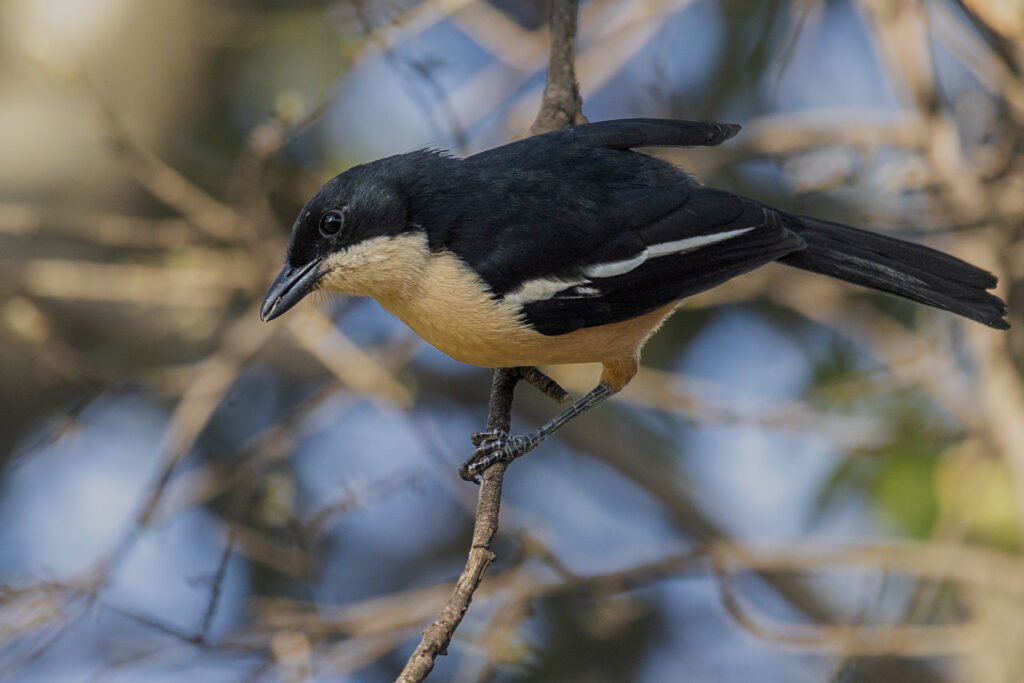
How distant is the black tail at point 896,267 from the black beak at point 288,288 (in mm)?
1533

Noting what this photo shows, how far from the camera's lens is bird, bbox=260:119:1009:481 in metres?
3.56

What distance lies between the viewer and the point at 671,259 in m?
3.74

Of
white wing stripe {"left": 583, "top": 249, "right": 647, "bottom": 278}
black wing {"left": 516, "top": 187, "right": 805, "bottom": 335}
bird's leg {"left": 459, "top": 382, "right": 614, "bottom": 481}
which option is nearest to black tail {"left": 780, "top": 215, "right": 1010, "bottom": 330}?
black wing {"left": 516, "top": 187, "right": 805, "bottom": 335}

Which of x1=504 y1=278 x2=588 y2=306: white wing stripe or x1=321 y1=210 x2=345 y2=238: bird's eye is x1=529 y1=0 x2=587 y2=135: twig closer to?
x1=504 y1=278 x2=588 y2=306: white wing stripe

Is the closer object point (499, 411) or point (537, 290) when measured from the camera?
point (537, 290)

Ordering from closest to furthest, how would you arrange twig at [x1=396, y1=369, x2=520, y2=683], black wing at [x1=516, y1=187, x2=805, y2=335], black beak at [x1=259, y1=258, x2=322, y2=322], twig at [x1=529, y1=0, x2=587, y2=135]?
twig at [x1=396, y1=369, x2=520, y2=683] < black beak at [x1=259, y1=258, x2=322, y2=322] < black wing at [x1=516, y1=187, x2=805, y2=335] < twig at [x1=529, y1=0, x2=587, y2=135]

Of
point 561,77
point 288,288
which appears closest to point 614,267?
point 561,77

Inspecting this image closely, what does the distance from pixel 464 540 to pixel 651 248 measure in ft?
13.4

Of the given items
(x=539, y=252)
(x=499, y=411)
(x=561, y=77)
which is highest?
(x=561, y=77)

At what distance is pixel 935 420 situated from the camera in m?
5.71

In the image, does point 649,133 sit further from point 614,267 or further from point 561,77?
point 614,267

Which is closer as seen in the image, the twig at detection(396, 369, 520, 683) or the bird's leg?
the twig at detection(396, 369, 520, 683)

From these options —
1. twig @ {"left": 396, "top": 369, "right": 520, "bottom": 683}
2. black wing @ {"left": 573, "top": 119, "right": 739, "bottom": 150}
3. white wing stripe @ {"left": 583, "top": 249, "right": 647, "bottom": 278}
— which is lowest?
twig @ {"left": 396, "top": 369, "right": 520, "bottom": 683}

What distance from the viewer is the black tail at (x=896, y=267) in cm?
385
